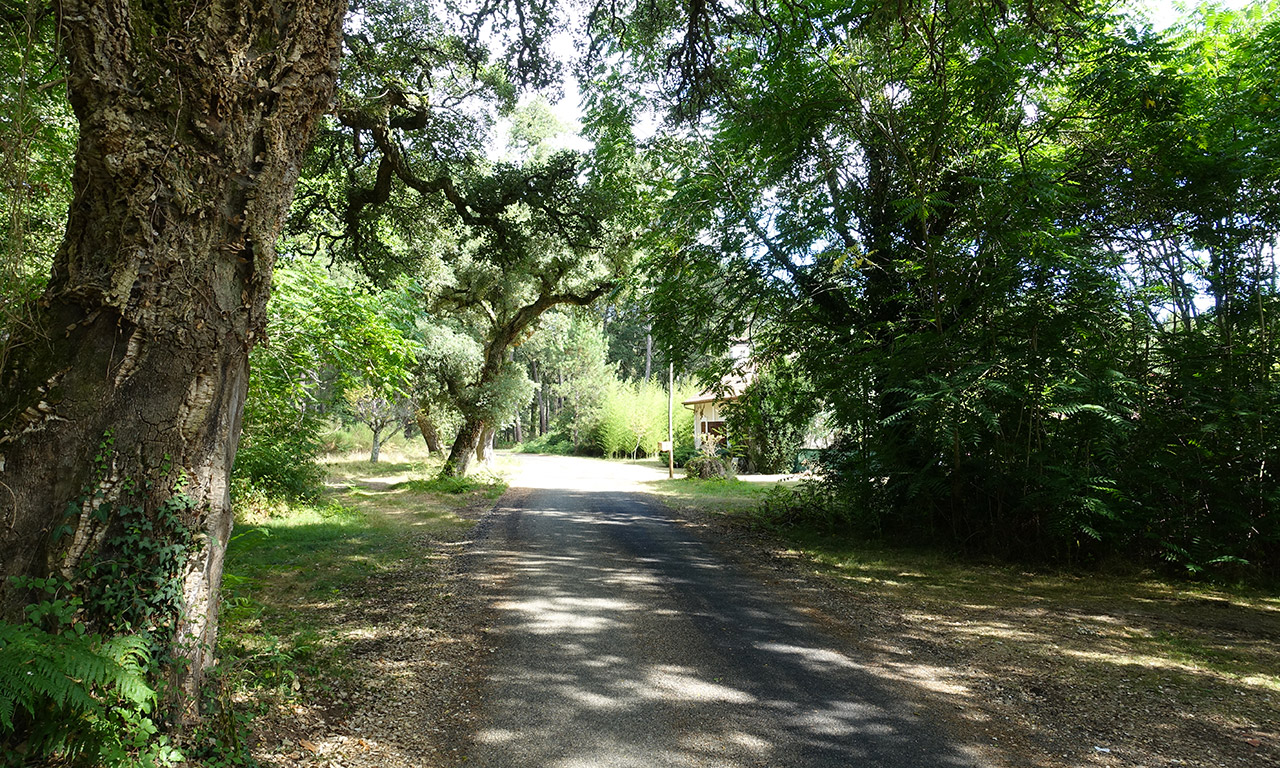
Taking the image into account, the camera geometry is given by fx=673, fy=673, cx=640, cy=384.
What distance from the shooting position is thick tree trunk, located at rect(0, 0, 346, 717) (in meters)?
2.87

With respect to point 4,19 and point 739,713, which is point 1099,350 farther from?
point 4,19

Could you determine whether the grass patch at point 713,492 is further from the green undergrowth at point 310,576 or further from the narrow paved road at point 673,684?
the narrow paved road at point 673,684

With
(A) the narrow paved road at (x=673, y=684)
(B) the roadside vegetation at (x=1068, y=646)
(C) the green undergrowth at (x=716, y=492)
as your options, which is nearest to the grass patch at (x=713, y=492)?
(C) the green undergrowth at (x=716, y=492)

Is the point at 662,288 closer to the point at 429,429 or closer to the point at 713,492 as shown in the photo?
the point at 713,492

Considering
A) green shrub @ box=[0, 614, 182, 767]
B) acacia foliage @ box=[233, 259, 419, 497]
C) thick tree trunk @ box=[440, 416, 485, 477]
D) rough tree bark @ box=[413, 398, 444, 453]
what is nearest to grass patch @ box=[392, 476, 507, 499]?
thick tree trunk @ box=[440, 416, 485, 477]

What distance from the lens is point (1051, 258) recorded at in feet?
25.2

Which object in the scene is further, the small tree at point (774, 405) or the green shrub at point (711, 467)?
the green shrub at point (711, 467)

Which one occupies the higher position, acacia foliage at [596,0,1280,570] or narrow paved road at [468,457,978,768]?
acacia foliage at [596,0,1280,570]

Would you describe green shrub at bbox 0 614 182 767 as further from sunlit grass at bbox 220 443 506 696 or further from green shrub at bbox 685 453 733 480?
green shrub at bbox 685 453 733 480

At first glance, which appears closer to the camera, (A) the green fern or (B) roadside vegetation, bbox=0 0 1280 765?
(A) the green fern

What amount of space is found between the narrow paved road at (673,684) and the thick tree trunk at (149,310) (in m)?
1.85

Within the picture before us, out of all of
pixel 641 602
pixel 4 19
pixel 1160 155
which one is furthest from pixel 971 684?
pixel 4 19

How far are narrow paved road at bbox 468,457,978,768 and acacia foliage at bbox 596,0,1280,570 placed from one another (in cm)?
355

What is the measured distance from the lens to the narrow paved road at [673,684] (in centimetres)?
351
